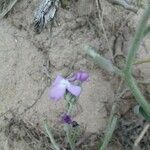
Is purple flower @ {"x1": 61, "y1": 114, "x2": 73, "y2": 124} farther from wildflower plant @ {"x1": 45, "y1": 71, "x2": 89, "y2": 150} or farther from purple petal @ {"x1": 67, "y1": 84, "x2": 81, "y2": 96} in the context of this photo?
purple petal @ {"x1": 67, "y1": 84, "x2": 81, "y2": 96}

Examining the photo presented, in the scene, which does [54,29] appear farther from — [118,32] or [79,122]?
[79,122]

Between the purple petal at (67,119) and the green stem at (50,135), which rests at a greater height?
the purple petal at (67,119)

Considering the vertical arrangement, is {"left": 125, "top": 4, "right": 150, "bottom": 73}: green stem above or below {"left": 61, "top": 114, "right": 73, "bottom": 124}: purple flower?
above

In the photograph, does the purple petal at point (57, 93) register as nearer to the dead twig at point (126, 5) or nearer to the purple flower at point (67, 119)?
the purple flower at point (67, 119)

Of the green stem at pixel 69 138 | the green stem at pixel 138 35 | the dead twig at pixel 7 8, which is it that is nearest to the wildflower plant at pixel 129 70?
the green stem at pixel 138 35

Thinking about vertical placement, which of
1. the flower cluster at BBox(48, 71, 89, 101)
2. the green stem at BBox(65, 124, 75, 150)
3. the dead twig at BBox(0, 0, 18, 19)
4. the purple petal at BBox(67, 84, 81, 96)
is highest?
the dead twig at BBox(0, 0, 18, 19)

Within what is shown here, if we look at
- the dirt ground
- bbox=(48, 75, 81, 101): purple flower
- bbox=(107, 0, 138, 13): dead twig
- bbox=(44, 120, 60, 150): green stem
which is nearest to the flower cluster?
bbox=(48, 75, 81, 101): purple flower

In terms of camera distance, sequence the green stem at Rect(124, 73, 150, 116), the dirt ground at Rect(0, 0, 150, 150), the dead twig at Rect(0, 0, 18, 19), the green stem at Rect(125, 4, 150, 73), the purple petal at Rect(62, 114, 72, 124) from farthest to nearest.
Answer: the dead twig at Rect(0, 0, 18, 19), the dirt ground at Rect(0, 0, 150, 150), the purple petal at Rect(62, 114, 72, 124), the green stem at Rect(124, 73, 150, 116), the green stem at Rect(125, 4, 150, 73)

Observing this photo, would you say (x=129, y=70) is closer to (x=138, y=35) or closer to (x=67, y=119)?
(x=138, y=35)
